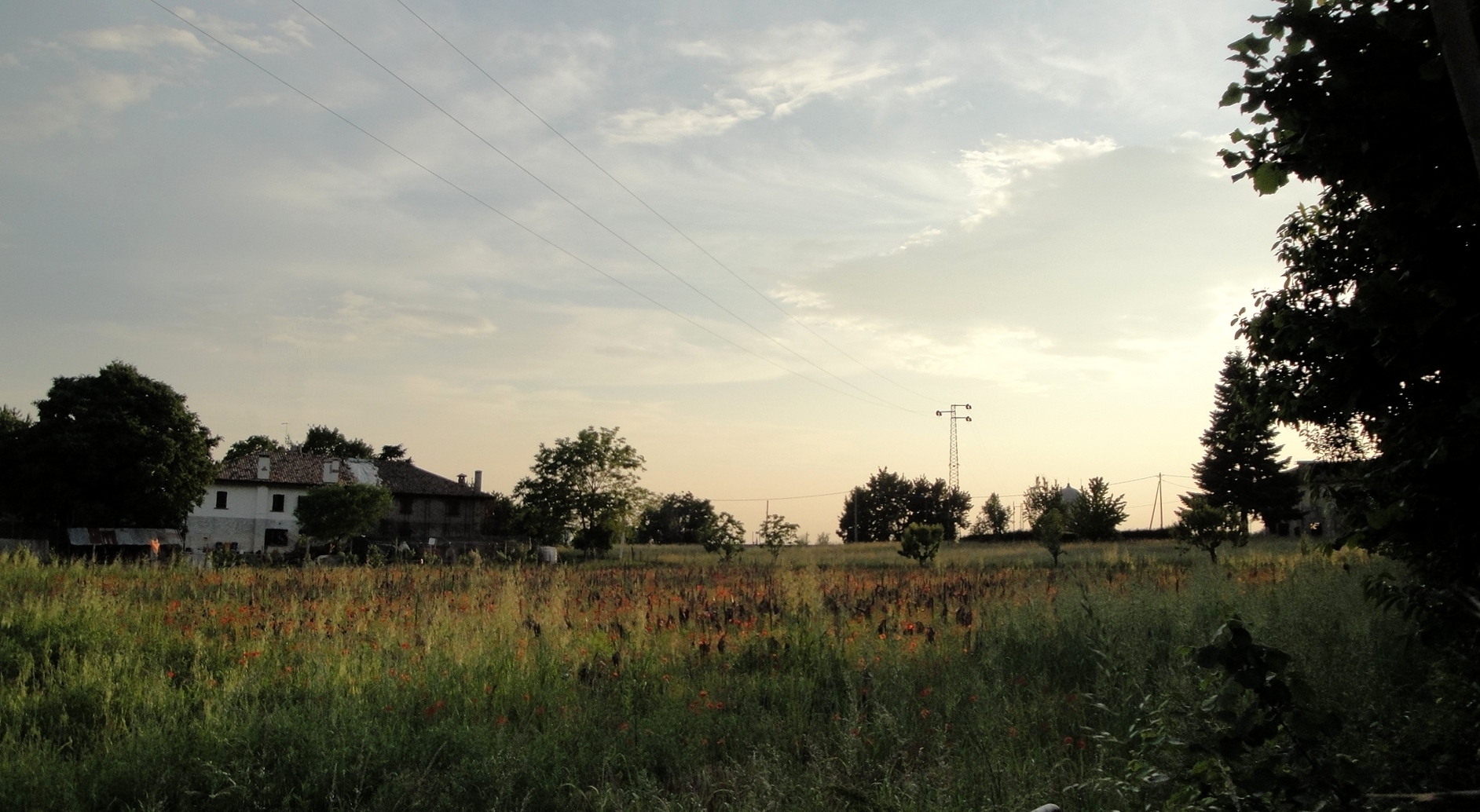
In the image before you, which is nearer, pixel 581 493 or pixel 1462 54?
pixel 1462 54

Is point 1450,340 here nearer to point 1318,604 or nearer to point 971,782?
point 971,782

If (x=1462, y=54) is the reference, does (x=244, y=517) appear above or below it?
below

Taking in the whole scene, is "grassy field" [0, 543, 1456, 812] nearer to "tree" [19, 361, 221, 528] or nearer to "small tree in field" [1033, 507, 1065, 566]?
"small tree in field" [1033, 507, 1065, 566]

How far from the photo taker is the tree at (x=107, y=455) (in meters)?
44.0

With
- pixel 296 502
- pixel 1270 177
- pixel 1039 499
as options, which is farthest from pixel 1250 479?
pixel 296 502

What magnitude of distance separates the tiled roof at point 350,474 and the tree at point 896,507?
1301 inches

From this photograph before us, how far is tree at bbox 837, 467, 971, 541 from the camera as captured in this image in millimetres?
76250

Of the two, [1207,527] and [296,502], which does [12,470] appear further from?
[1207,527]

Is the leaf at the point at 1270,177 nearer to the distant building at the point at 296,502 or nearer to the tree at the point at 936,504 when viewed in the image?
the distant building at the point at 296,502

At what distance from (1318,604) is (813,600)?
17.2ft

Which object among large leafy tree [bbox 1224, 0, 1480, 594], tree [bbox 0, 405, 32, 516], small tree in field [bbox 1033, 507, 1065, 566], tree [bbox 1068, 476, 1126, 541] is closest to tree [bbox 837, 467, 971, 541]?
tree [bbox 1068, 476, 1126, 541]

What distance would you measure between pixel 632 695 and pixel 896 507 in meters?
73.9

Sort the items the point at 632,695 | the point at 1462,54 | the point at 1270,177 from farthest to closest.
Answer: the point at 632,695, the point at 1270,177, the point at 1462,54

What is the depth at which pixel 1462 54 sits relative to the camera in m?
1.92
